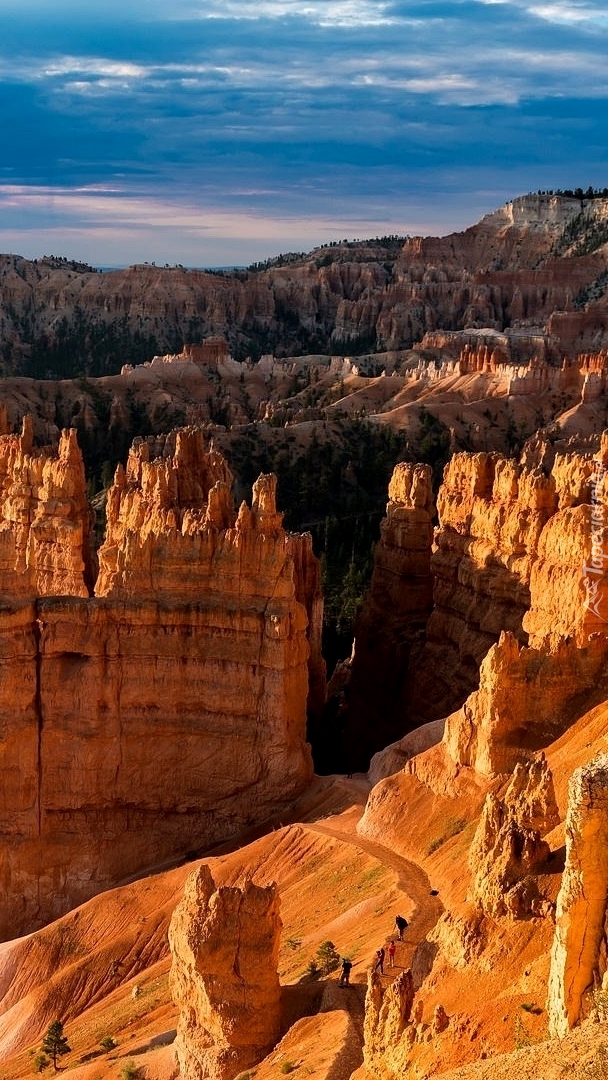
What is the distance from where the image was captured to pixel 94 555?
47812 mm

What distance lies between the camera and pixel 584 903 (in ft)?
48.5

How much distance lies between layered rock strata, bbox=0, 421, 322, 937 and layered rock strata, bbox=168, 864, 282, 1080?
12.2 m

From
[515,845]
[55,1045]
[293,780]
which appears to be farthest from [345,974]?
[293,780]

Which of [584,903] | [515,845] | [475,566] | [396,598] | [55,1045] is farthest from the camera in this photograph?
[396,598]

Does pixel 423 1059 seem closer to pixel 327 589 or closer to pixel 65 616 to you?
pixel 65 616

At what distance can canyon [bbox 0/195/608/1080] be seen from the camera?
18.8m

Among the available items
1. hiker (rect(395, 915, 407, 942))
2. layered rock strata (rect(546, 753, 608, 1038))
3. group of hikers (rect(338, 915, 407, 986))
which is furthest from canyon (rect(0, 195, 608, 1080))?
hiker (rect(395, 915, 407, 942))

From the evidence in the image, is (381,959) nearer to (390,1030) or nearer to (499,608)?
(390,1030)

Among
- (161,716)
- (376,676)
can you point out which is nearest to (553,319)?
(376,676)

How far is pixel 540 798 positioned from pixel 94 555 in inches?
1134

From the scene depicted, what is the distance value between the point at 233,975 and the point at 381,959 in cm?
273

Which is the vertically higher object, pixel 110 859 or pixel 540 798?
pixel 540 798

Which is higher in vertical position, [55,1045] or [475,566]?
[475,566]

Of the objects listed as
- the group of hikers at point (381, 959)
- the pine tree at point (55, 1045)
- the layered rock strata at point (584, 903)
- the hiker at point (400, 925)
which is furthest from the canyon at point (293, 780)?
the hiker at point (400, 925)
